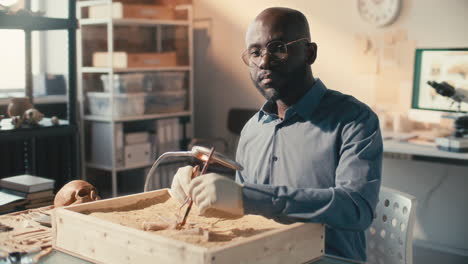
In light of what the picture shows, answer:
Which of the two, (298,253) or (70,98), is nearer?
(298,253)

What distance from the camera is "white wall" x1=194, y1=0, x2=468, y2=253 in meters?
3.80

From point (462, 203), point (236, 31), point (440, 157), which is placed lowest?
point (462, 203)

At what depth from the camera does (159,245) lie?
1.17 metres

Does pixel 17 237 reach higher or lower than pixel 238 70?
lower

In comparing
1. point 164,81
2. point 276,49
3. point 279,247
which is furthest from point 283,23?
point 164,81

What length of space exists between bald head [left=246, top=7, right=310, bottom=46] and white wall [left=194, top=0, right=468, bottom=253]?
2.51 metres

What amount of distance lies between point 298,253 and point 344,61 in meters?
3.20

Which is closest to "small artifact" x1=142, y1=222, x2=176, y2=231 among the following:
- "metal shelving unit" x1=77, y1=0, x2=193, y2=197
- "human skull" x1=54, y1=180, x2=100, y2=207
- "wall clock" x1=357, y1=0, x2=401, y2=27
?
"human skull" x1=54, y1=180, x2=100, y2=207

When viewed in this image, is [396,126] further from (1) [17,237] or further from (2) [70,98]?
(1) [17,237]

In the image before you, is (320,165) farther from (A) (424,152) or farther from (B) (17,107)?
(B) (17,107)

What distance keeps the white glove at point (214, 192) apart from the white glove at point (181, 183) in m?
0.15

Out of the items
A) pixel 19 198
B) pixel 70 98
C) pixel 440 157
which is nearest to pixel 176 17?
pixel 70 98

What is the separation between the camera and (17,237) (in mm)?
1505

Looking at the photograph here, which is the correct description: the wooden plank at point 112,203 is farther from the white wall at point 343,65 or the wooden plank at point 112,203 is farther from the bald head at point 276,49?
the white wall at point 343,65
